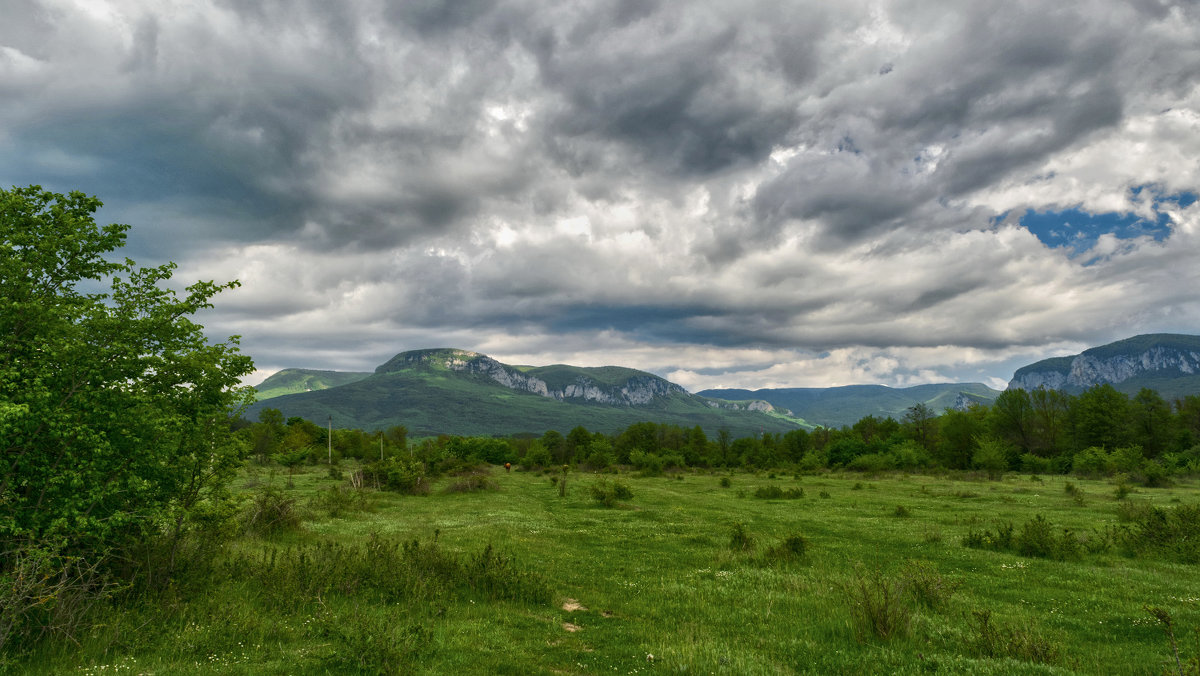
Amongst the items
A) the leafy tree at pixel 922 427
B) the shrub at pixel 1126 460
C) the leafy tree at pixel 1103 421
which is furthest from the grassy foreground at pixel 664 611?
the leafy tree at pixel 922 427

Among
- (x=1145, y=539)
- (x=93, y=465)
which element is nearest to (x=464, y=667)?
(x=93, y=465)

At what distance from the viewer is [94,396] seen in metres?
11.4

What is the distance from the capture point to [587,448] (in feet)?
440

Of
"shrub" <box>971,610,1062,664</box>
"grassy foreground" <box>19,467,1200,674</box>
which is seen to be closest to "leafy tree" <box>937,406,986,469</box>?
"grassy foreground" <box>19,467,1200,674</box>

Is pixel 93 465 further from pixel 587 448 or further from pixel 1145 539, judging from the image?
pixel 587 448

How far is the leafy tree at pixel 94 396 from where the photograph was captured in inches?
416

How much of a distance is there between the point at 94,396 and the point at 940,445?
126650 millimetres

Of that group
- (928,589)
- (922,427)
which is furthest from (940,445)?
(928,589)

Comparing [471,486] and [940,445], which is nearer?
[471,486]

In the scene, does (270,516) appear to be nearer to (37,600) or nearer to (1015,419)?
(37,600)

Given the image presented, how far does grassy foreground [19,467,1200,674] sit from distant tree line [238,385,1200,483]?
141 ft

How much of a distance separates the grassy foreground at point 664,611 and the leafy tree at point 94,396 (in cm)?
254

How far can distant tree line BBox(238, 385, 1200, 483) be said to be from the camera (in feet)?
248

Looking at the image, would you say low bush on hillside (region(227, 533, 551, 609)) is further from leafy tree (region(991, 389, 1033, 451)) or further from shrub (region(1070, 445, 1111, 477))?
leafy tree (region(991, 389, 1033, 451))
